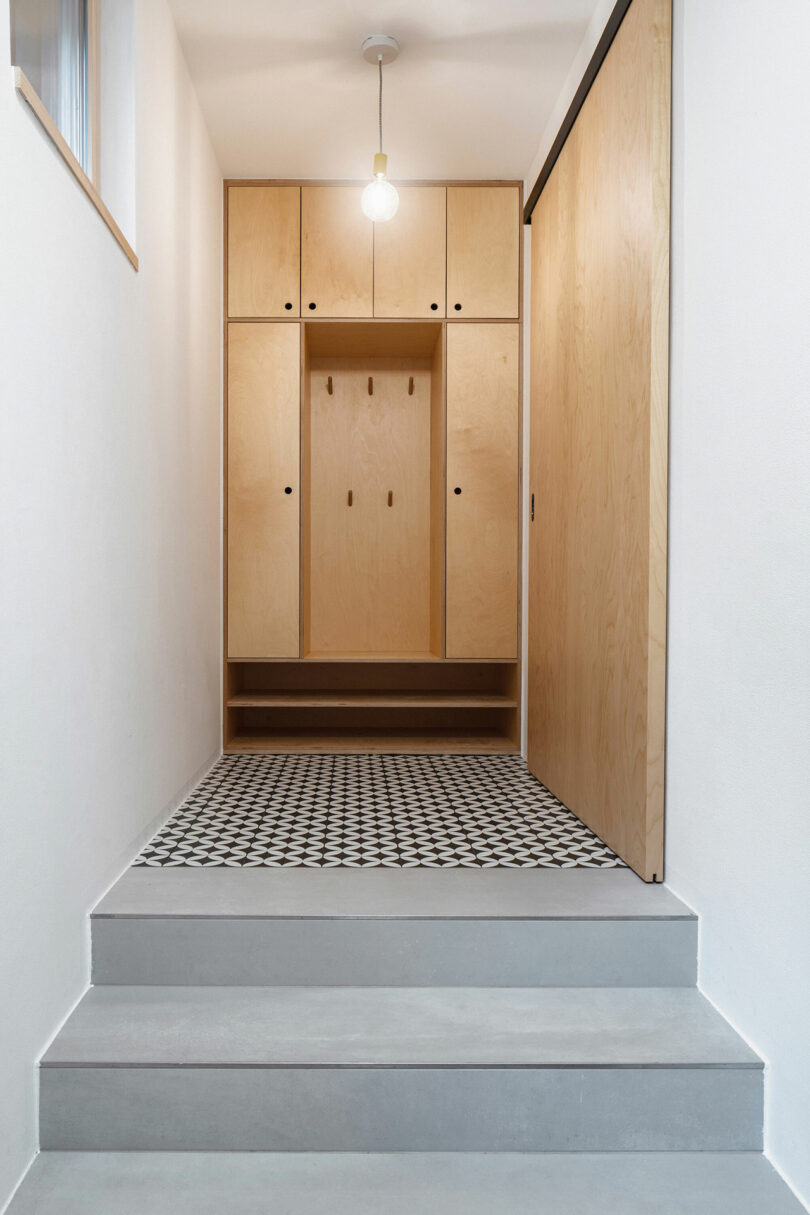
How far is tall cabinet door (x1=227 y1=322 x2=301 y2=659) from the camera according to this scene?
3.80m

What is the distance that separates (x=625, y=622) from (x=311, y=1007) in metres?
1.21

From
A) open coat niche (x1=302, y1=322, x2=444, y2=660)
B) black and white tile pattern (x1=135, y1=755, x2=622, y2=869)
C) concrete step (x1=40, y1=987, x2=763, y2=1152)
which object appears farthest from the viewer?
open coat niche (x1=302, y1=322, x2=444, y2=660)

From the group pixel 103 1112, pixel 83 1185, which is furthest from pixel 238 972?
pixel 83 1185

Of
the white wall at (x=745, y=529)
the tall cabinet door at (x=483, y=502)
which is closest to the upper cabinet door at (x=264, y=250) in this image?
the tall cabinet door at (x=483, y=502)

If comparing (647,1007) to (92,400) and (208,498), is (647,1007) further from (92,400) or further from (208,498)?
(208,498)

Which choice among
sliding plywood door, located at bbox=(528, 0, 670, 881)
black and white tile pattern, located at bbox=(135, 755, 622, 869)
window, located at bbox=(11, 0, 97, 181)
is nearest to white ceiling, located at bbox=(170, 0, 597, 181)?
sliding plywood door, located at bbox=(528, 0, 670, 881)

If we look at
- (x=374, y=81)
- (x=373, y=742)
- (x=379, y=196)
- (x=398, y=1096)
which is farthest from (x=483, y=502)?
(x=398, y=1096)

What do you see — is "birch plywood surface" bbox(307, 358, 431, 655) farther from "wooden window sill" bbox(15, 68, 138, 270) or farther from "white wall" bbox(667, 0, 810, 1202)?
"white wall" bbox(667, 0, 810, 1202)

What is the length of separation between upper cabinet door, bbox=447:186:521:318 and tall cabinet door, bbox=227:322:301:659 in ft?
2.55

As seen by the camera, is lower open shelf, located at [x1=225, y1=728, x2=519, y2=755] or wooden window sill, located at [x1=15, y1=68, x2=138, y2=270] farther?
lower open shelf, located at [x1=225, y1=728, x2=519, y2=755]

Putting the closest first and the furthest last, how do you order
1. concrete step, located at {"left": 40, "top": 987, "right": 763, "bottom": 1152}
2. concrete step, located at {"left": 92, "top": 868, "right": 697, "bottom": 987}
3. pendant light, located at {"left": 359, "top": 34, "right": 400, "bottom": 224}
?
concrete step, located at {"left": 40, "top": 987, "right": 763, "bottom": 1152}
concrete step, located at {"left": 92, "top": 868, "right": 697, "bottom": 987}
pendant light, located at {"left": 359, "top": 34, "right": 400, "bottom": 224}

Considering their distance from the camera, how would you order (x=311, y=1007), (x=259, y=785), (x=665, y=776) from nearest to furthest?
(x=311, y=1007) < (x=665, y=776) < (x=259, y=785)

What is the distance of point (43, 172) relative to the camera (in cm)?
160

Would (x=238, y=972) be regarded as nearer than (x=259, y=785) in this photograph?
Yes
